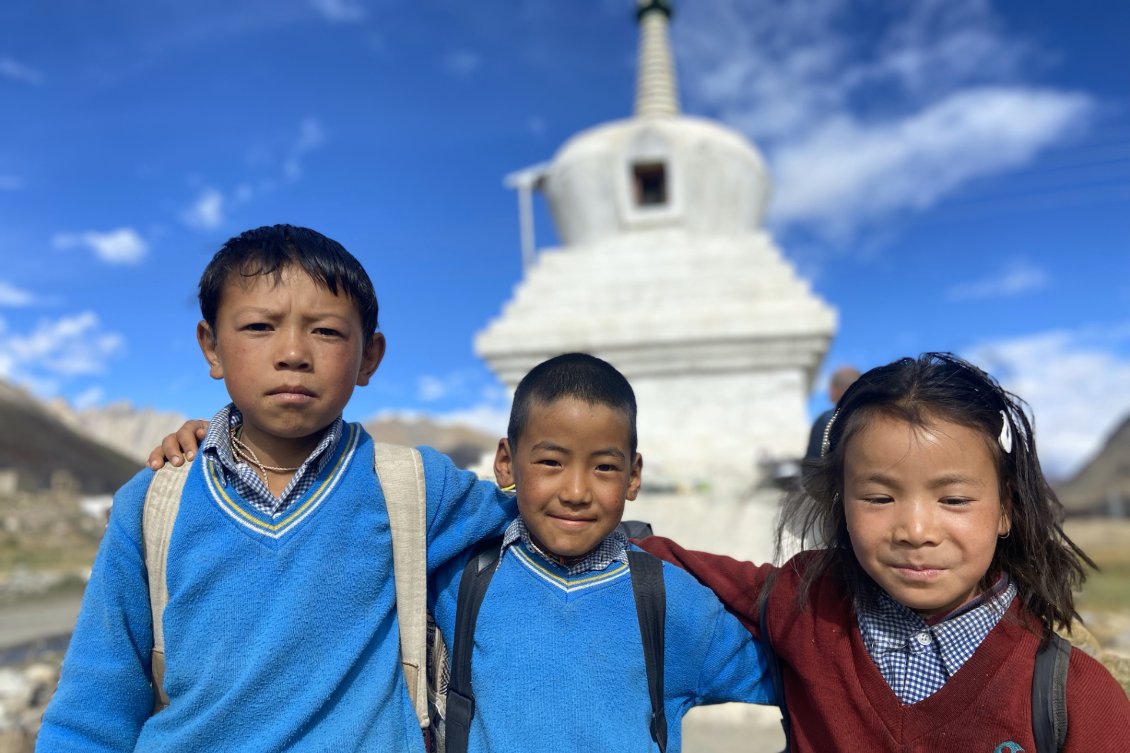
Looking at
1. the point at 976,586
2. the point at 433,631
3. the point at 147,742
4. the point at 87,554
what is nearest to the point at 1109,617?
the point at 976,586

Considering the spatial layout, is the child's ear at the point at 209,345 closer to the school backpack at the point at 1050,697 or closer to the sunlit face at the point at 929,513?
the sunlit face at the point at 929,513

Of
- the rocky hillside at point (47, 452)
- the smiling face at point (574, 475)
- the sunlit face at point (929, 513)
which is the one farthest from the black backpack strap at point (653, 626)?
the rocky hillside at point (47, 452)

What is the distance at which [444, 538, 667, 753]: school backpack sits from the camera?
5.75 ft

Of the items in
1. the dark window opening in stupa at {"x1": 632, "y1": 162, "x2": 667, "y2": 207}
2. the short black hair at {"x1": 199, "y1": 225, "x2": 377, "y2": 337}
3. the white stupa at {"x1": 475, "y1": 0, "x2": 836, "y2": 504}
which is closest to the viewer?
the short black hair at {"x1": 199, "y1": 225, "x2": 377, "y2": 337}

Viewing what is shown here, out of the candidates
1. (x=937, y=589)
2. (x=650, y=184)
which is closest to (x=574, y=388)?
(x=937, y=589)

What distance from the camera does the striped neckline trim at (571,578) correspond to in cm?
183

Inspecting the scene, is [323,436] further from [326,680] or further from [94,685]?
[94,685]

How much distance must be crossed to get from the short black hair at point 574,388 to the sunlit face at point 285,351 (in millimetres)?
415

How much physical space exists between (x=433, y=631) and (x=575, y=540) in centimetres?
45

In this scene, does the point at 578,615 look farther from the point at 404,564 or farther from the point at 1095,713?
the point at 1095,713

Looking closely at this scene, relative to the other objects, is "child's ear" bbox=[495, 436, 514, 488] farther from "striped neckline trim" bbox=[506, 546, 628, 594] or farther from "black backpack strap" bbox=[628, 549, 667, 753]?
"black backpack strap" bbox=[628, 549, 667, 753]

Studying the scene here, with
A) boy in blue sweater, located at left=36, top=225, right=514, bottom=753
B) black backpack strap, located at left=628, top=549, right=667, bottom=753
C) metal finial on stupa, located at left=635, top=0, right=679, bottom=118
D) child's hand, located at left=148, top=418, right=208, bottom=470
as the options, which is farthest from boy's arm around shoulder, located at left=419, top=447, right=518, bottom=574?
metal finial on stupa, located at left=635, top=0, right=679, bottom=118

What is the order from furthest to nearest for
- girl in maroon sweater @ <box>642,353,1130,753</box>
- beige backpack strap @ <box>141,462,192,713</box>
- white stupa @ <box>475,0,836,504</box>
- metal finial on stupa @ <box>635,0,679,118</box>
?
metal finial on stupa @ <box>635,0,679,118</box> → white stupa @ <box>475,0,836,504</box> → beige backpack strap @ <box>141,462,192,713</box> → girl in maroon sweater @ <box>642,353,1130,753</box>

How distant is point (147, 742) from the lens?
1.64 m
